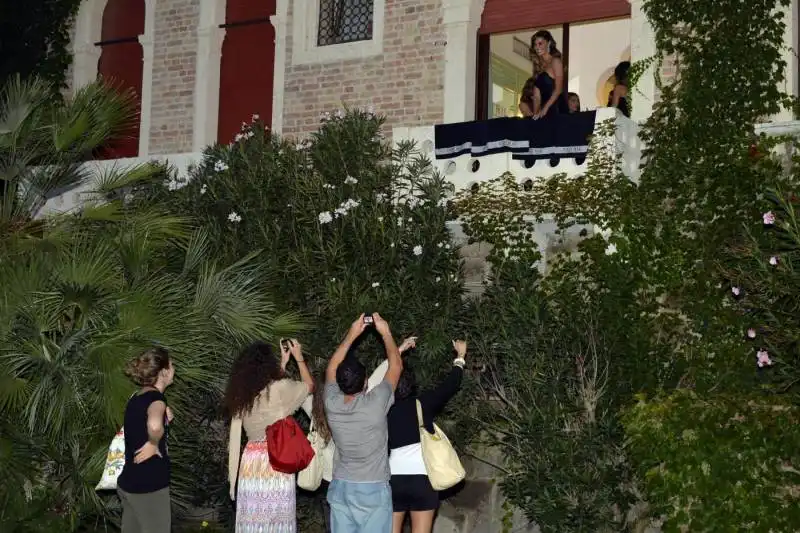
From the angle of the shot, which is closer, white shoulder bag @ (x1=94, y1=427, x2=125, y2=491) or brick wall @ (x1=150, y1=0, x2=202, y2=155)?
white shoulder bag @ (x1=94, y1=427, x2=125, y2=491)

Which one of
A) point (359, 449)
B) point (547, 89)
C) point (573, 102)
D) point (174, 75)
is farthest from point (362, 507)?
point (174, 75)

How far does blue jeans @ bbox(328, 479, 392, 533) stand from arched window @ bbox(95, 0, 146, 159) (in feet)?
37.9

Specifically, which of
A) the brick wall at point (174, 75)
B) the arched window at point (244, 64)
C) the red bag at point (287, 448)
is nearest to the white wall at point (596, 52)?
the arched window at point (244, 64)

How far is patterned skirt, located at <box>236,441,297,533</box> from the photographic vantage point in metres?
8.19

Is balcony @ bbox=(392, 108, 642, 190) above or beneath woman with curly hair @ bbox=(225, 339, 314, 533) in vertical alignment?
above

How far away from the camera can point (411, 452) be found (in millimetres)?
8656

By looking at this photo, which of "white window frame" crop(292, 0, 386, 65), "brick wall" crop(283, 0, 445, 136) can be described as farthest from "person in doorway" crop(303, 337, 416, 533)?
"white window frame" crop(292, 0, 386, 65)

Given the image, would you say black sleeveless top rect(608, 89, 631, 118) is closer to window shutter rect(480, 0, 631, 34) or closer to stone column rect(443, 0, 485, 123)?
window shutter rect(480, 0, 631, 34)

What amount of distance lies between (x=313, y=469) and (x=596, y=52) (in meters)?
8.76

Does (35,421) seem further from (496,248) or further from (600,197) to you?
(600,197)

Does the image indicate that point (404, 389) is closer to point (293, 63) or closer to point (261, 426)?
point (261, 426)

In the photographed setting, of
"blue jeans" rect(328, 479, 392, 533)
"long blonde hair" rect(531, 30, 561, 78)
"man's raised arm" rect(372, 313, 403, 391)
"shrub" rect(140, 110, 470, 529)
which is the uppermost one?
"long blonde hair" rect(531, 30, 561, 78)

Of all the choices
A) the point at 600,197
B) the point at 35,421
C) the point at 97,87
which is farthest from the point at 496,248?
the point at 35,421

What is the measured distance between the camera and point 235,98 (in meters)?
17.6
